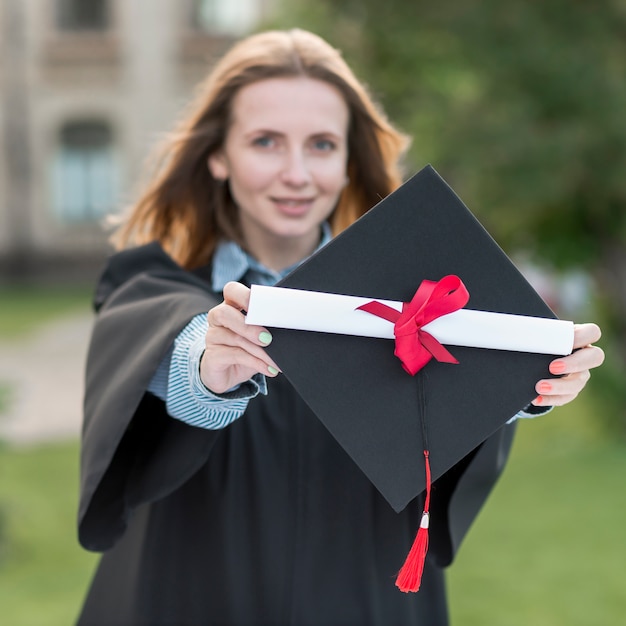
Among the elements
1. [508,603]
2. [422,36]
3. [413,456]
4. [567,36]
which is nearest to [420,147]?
[422,36]

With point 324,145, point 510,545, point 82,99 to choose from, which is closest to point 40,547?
point 510,545

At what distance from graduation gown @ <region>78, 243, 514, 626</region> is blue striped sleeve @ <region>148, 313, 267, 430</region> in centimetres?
7

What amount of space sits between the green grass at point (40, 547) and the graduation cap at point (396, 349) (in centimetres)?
346

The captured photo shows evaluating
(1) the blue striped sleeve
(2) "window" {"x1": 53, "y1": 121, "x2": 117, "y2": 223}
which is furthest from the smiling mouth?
(2) "window" {"x1": 53, "y1": 121, "x2": 117, "y2": 223}

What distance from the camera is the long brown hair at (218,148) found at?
2045mm

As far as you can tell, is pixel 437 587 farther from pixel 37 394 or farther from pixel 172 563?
pixel 37 394

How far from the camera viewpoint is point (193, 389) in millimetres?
1604

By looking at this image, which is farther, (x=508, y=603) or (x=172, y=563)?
(x=508, y=603)

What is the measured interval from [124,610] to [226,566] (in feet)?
0.82

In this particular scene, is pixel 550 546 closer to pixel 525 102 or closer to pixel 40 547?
pixel 525 102

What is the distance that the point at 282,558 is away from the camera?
182 cm

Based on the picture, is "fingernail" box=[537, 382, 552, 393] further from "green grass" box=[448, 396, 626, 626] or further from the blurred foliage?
the blurred foliage

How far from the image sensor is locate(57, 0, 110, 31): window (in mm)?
19156

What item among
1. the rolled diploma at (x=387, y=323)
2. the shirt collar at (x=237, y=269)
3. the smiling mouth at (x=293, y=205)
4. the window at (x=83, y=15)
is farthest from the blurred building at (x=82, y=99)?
the rolled diploma at (x=387, y=323)
